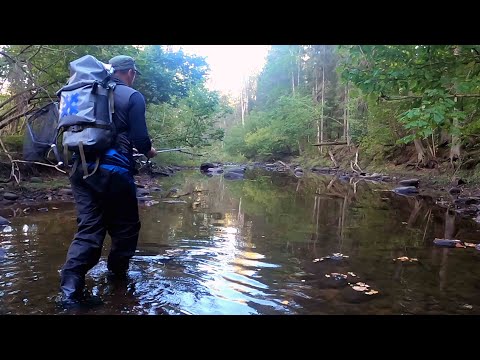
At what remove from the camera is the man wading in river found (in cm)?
311

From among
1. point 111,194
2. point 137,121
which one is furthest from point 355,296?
point 137,121

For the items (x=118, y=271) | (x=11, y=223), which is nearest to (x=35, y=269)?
(x=118, y=271)

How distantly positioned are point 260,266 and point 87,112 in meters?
2.44

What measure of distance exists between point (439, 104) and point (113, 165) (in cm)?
581

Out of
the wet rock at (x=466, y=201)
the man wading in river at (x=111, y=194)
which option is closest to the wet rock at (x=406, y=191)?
the wet rock at (x=466, y=201)

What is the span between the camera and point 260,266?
439 cm

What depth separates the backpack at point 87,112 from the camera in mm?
3068

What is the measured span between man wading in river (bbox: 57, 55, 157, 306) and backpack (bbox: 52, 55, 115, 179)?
9 centimetres

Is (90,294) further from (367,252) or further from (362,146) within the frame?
(362,146)

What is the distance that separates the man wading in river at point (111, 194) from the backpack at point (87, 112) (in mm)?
91

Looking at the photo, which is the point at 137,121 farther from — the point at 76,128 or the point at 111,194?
the point at 111,194

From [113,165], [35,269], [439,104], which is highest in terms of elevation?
[439,104]
